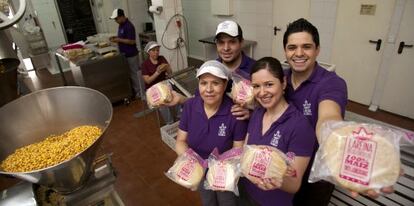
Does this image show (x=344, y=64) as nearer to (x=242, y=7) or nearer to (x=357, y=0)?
(x=357, y=0)

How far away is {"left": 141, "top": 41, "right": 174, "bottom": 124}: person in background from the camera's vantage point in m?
3.18

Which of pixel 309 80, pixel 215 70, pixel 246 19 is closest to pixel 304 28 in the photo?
pixel 309 80

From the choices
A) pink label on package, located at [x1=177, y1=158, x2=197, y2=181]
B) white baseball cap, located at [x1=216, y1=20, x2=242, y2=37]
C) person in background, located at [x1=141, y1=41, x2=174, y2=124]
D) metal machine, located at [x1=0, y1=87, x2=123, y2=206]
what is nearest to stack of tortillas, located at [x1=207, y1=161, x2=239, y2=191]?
pink label on package, located at [x1=177, y1=158, x2=197, y2=181]

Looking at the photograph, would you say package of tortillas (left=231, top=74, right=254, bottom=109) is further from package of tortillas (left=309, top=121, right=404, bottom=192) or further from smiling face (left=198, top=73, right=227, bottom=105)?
package of tortillas (left=309, top=121, right=404, bottom=192)

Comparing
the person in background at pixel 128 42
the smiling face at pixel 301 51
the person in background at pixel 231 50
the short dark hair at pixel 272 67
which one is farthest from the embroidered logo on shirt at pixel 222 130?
the person in background at pixel 128 42

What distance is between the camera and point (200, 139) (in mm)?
1489

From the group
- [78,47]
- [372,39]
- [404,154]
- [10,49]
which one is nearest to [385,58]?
[372,39]

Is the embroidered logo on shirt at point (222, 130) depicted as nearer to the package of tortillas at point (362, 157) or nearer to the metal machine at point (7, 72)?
the package of tortillas at point (362, 157)

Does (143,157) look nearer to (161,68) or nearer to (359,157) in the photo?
(161,68)

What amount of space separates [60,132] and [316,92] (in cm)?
137

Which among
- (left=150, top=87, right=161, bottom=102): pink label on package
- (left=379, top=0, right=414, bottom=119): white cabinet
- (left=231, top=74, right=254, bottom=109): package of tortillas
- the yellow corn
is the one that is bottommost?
(left=379, top=0, right=414, bottom=119): white cabinet

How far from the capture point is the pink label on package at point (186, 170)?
Result: 1242 mm

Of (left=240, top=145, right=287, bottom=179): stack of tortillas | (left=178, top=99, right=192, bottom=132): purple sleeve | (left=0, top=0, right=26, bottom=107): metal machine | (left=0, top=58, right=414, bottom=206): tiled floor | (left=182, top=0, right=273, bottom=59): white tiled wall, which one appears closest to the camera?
(left=240, top=145, right=287, bottom=179): stack of tortillas

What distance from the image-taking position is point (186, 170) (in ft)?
4.13
